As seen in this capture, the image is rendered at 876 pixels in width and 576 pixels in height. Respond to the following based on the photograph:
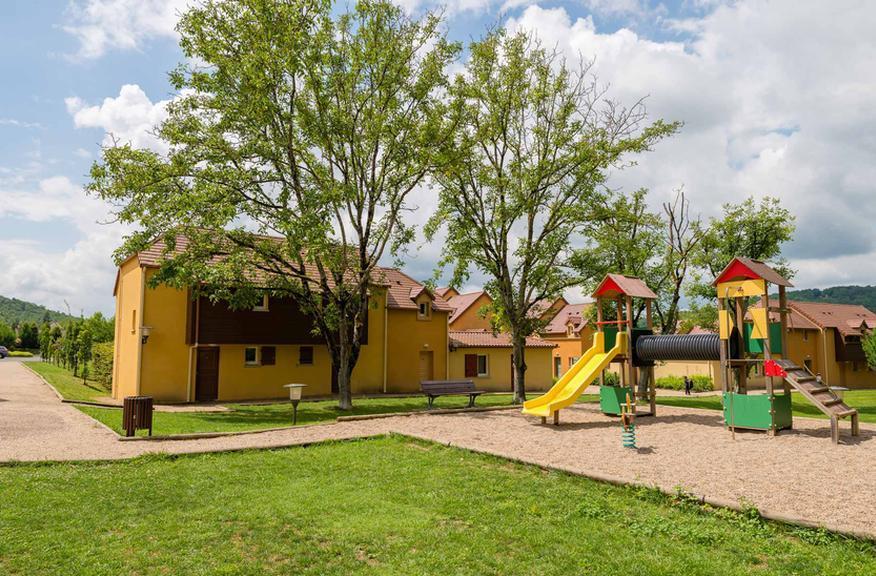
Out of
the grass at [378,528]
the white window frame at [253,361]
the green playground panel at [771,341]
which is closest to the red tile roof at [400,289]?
the white window frame at [253,361]

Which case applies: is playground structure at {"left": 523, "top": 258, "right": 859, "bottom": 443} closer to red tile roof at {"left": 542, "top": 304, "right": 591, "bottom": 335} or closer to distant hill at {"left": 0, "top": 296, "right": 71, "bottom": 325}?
red tile roof at {"left": 542, "top": 304, "right": 591, "bottom": 335}

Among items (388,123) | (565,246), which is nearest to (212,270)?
(388,123)

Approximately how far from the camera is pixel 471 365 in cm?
3597

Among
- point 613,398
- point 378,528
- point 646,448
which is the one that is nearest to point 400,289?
point 613,398

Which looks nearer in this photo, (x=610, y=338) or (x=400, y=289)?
(x=610, y=338)

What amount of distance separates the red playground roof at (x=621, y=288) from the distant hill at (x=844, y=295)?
16386 cm

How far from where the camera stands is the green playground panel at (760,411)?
1494 cm

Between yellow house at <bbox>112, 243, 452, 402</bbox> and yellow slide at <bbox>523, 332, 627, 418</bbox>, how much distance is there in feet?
32.1

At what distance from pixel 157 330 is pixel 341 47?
14480mm

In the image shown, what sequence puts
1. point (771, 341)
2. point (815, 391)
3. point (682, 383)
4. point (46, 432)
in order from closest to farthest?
point (46, 432), point (815, 391), point (771, 341), point (682, 383)

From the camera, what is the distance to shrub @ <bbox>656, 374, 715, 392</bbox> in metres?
43.8

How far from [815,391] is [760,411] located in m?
1.40

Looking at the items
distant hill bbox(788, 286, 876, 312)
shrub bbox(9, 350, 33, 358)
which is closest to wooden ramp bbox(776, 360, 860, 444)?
shrub bbox(9, 350, 33, 358)

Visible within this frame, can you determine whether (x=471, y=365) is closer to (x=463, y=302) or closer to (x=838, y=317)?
(x=463, y=302)
